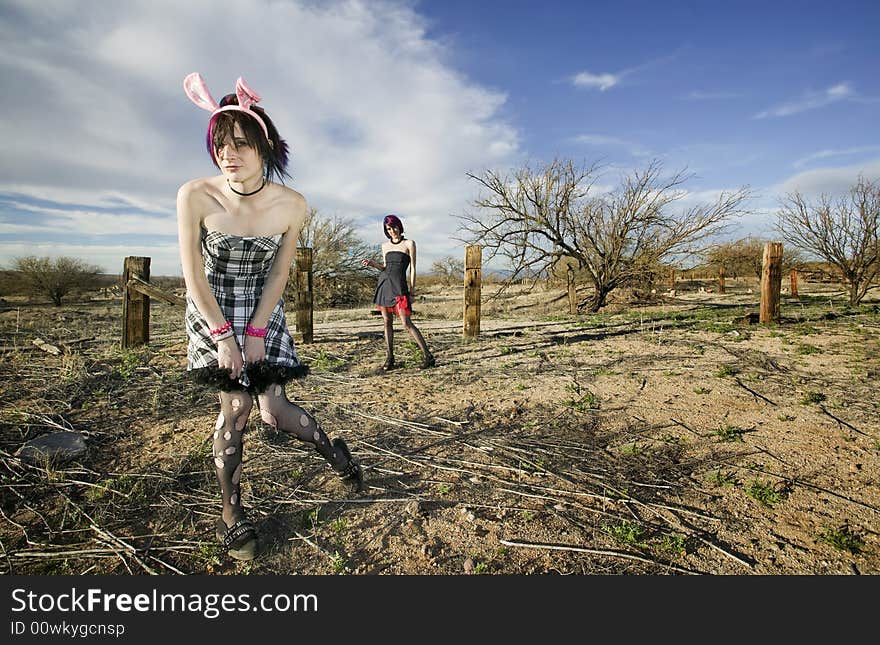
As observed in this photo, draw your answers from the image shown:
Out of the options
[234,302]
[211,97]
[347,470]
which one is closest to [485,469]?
[347,470]

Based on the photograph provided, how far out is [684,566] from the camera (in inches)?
82.7

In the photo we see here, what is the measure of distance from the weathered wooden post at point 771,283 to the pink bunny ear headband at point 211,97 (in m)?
9.34

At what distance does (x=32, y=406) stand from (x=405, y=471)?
3803mm

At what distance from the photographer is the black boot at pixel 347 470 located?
265 centimetres

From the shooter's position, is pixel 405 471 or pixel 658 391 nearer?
pixel 405 471

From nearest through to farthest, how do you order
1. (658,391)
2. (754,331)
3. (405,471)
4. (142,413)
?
(405,471) < (142,413) < (658,391) < (754,331)

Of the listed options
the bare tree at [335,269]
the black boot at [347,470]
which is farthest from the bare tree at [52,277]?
the black boot at [347,470]

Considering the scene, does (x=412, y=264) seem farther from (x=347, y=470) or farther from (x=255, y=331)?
(x=255, y=331)

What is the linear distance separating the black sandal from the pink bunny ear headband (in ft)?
6.23

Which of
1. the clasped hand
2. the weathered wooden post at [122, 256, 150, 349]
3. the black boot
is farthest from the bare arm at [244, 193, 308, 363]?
the weathered wooden post at [122, 256, 150, 349]

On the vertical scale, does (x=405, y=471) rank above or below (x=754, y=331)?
below

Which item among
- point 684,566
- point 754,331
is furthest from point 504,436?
point 754,331

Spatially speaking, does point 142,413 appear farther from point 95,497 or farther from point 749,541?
point 749,541

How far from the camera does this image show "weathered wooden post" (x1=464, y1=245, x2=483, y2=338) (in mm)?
8117
